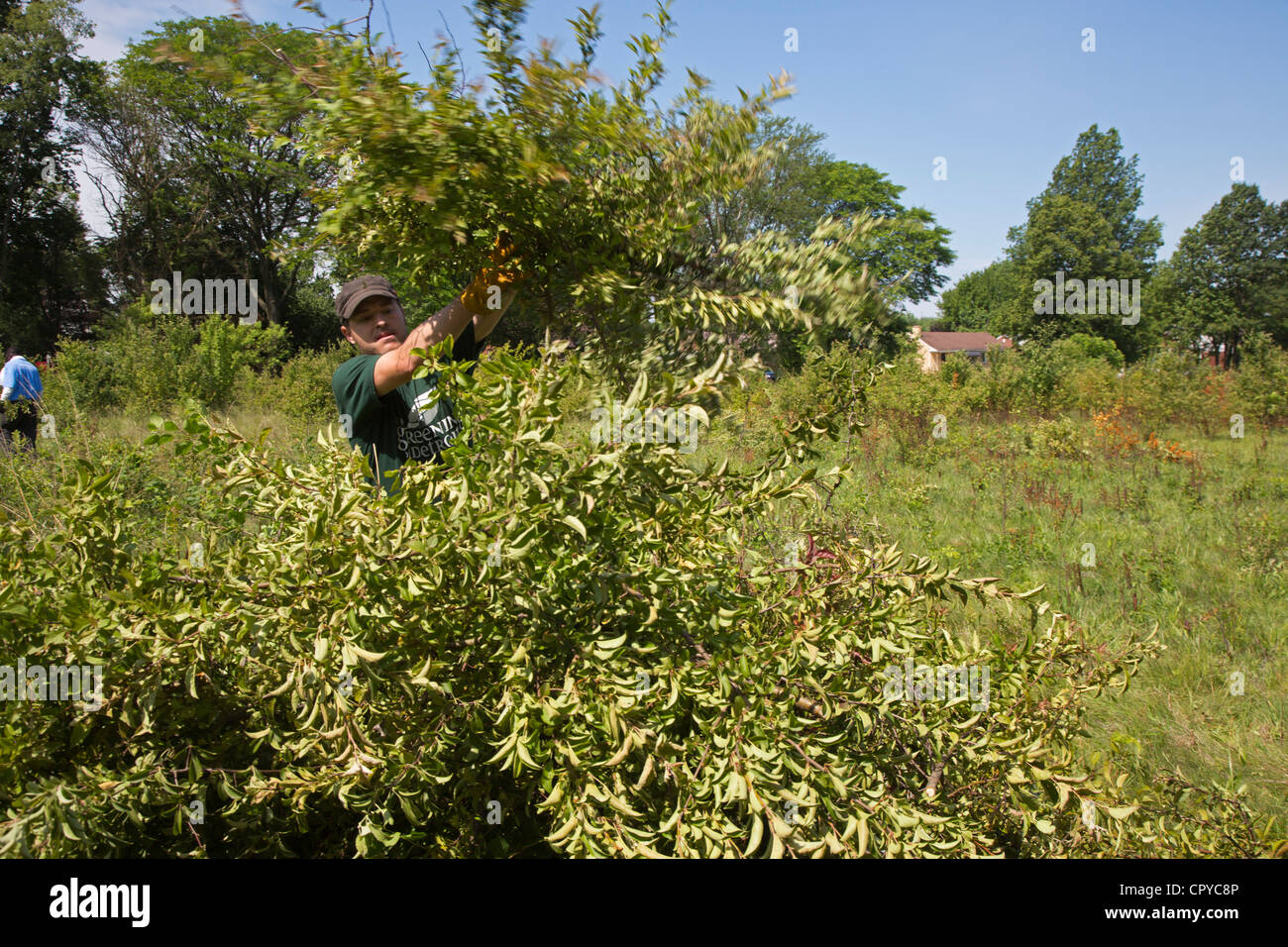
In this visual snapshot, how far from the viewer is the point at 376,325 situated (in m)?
→ 2.76

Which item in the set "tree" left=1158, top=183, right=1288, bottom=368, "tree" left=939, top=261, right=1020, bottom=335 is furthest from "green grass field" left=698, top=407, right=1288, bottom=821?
"tree" left=939, top=261, right=1020, bottom=335

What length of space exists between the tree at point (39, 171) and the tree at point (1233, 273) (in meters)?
54.5

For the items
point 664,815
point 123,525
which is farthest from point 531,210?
point 664,815

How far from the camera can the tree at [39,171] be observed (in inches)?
1011

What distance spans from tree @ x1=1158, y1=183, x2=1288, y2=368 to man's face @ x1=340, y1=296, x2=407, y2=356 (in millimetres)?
51374

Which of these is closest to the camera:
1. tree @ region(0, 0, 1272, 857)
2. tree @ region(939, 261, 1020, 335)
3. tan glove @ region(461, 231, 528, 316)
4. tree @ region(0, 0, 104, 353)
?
tree @ region(0, 0, 1272, 857)

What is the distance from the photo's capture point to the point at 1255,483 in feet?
26.2

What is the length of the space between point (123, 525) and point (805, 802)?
1.54m

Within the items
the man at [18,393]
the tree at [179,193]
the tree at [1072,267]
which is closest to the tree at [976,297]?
the tree at [1072,267]

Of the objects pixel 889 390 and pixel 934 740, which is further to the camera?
pixel 889 390

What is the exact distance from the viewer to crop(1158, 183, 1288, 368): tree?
43.1 meters

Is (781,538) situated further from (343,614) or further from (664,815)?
(343,614)

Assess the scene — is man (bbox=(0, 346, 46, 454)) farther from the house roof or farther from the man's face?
the house roof
